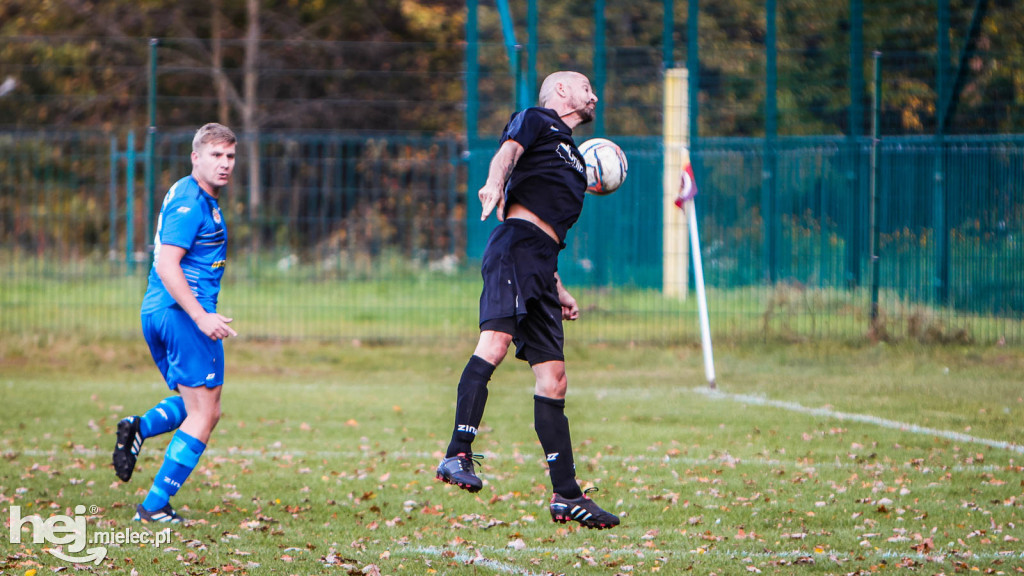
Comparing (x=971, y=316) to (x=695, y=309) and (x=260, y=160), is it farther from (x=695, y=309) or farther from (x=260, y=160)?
(x=260, y=160)

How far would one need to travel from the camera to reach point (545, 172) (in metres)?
5.57

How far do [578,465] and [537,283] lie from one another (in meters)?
2.66

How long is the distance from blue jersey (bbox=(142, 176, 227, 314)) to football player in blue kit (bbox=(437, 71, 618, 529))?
5.01ft

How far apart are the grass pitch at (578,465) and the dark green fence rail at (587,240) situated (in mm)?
846

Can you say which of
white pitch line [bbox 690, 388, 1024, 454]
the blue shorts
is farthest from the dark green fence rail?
the blue shorts

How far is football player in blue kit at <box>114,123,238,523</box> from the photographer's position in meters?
6.04

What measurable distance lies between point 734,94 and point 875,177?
19.0 feet

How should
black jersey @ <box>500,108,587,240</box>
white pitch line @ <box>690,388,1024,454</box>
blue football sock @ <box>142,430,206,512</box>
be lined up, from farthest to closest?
1. white pitch line @ <box>690,388,1024,454</box>
2. blue football sock @ <box>142,430,206,512</box>
3. black jersey @ <box>500,108,587,240</box>

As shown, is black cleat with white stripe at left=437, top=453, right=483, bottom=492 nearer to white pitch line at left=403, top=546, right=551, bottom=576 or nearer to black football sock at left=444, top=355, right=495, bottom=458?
black football sock at left=444, top=355, right=495, bottom=458

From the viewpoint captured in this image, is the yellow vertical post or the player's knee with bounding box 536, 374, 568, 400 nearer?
the player's knee with bounding box 536, 374, 568, 400

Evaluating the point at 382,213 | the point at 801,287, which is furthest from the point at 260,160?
the point at 801,287

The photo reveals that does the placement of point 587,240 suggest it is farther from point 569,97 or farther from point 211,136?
point 569,97

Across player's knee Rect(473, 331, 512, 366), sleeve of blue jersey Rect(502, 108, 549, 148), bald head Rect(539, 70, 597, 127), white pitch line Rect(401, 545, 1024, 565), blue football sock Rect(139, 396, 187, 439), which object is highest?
bald head Rect(539, 70, 597, 127)

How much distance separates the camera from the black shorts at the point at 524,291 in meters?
5.48
